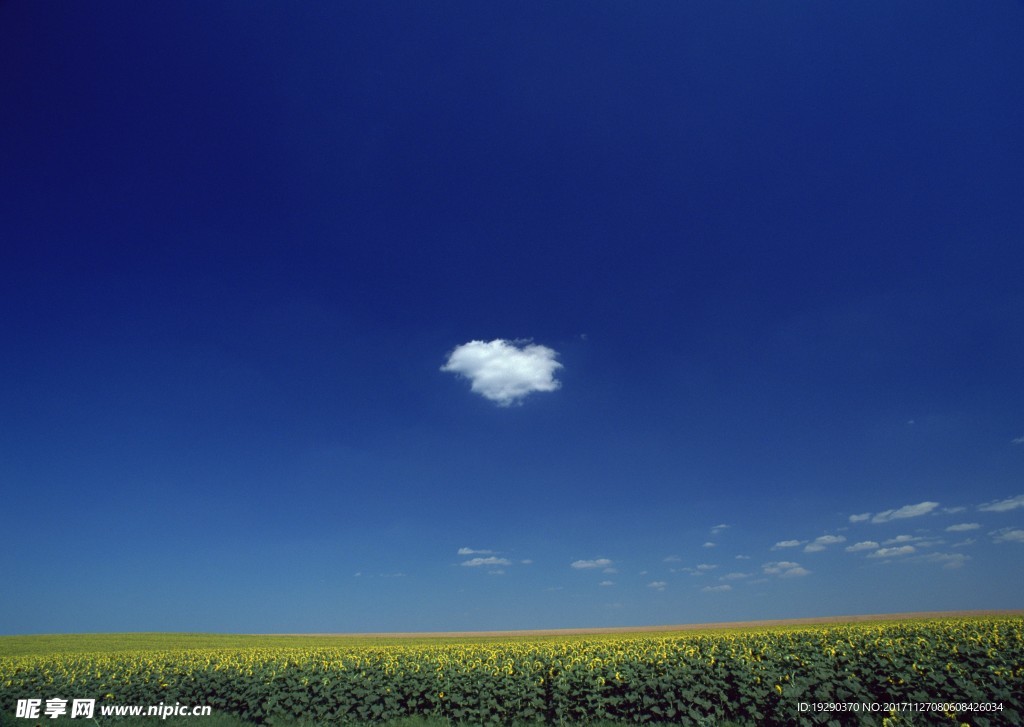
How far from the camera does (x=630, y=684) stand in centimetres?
1141

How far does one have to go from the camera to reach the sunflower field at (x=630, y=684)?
926 centimetres

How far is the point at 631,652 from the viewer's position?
44.5 feet

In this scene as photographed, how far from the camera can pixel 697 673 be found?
11.3 meters

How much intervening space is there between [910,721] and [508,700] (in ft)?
25.8

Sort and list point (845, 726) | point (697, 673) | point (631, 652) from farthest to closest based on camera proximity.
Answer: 1. point (631, 652)
2. point (697, 673)
3. point (845, 726)

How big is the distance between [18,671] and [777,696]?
22.3 meters

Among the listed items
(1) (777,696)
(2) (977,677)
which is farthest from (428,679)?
(2) (977,677)

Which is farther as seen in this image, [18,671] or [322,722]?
[18,671]

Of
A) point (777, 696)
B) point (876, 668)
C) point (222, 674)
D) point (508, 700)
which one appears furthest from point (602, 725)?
point (222, 674)

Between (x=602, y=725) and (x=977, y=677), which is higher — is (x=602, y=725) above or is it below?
below

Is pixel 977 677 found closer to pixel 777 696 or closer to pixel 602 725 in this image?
pixel 777 696

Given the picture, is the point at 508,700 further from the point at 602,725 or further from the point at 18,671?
the point at 18,671

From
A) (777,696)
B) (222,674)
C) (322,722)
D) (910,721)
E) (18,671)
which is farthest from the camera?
(18,671)

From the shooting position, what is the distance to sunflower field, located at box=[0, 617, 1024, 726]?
30.4 feet
